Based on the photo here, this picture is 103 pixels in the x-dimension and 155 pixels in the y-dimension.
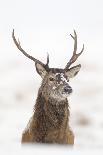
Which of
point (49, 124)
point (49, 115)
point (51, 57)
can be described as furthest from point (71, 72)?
point (51, 57)

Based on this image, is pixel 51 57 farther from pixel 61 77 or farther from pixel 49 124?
pixel 49 124

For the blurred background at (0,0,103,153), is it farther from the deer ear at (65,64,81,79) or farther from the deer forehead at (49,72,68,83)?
the deer forehead at (49,72,68,83)

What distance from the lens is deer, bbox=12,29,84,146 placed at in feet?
33.8

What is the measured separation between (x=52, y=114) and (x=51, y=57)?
716 inches

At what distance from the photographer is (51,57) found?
94.4 ft

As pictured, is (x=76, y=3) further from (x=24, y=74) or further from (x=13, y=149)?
(x=13, y=149)

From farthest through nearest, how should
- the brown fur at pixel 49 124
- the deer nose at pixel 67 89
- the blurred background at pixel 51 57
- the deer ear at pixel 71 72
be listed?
the blurred background at pixel 51 57 → the deer ear at pixel 71 72 → the deer nose at pixel 67 89 → the brown fur at pixel 49 124

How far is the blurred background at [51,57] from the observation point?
795 inches

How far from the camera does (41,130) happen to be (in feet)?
34.1

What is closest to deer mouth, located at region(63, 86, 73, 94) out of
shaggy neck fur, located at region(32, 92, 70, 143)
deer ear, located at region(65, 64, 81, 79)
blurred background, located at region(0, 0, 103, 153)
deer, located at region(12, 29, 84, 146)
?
deer, located at region(12, 29, 84, 146)

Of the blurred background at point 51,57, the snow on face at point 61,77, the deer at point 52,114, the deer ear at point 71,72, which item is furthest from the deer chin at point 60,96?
the blurred background at point 51,57

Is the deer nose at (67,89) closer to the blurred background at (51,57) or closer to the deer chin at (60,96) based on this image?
the deer chin at (60,96)

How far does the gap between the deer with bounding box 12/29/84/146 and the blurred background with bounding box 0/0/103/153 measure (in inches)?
97.0

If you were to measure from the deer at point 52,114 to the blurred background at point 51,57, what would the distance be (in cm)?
246
